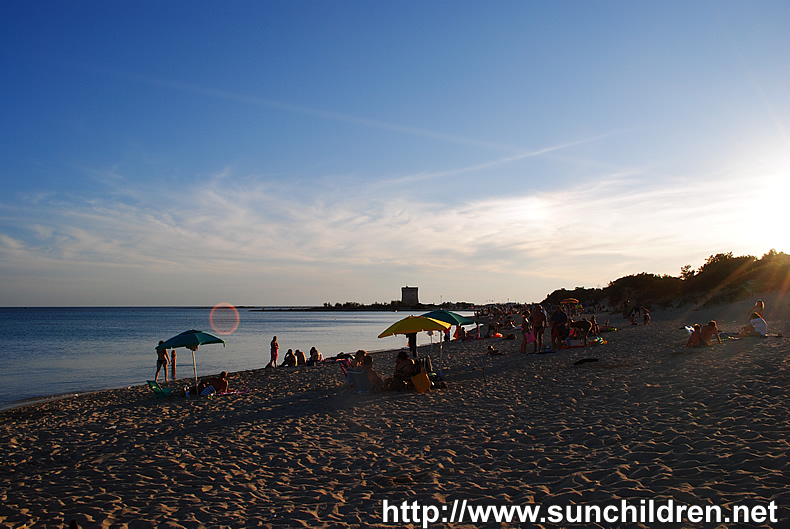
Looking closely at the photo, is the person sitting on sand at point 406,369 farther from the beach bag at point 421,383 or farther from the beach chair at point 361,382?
the beach chair at point 361,382

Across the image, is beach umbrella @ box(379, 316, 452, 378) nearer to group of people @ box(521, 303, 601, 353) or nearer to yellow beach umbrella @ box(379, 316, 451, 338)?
yellow beach umbrella @ box(379, 316, 451, 338)

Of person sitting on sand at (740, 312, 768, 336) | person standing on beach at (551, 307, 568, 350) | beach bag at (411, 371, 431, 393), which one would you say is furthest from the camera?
person standing on beach at (551, 307, 568, 350)

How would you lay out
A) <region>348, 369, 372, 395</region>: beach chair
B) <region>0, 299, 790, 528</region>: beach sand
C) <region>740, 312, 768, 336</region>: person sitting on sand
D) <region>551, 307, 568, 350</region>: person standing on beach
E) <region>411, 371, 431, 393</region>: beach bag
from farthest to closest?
<region>551, 307, 568, 350</region>: person standing on beach, <region>740, 312, 768, 336</region>: person sitting on sand, <region>348, 369, 372, 395</region>: beach chair, <region>411, 371, 431, 393</region>: beach bag, <region>0, 299, 790, 528</region>: beach sand

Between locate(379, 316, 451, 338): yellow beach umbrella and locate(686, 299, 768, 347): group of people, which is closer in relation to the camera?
locate(379, 316, 451, 338): yellow beach umbrella

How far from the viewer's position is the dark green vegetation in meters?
34.1

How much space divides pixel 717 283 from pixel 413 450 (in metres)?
44.1

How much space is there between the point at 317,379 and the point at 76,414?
21.0ft

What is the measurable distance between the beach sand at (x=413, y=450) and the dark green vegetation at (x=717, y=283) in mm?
27378

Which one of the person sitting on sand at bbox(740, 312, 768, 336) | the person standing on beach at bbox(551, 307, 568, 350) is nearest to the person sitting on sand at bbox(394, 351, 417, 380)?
the person standing on beach at bbox(551, 307, 568, 350)

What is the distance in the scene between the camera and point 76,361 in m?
27.4

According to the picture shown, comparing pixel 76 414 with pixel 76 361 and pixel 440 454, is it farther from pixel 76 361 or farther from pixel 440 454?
pixel 76 361

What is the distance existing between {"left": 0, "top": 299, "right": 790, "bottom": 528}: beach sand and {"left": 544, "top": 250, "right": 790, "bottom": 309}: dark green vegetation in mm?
27378

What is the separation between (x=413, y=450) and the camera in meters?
6.82

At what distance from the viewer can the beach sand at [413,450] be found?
16.0 feet
